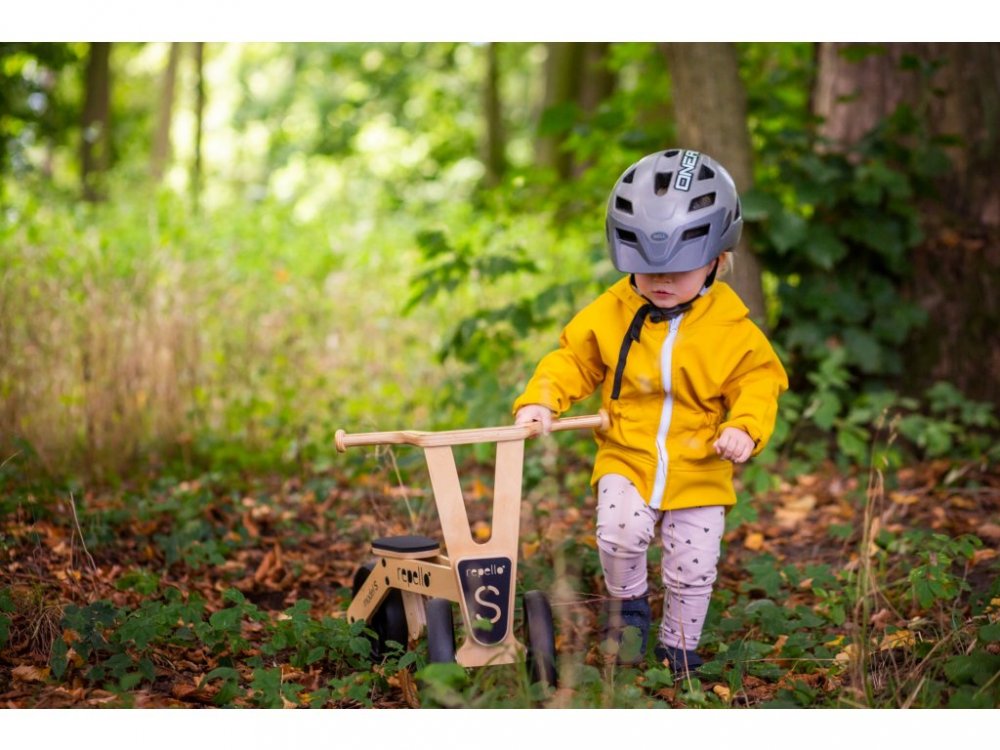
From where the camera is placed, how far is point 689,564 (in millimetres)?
3670

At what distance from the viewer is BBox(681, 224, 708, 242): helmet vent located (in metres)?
3.50

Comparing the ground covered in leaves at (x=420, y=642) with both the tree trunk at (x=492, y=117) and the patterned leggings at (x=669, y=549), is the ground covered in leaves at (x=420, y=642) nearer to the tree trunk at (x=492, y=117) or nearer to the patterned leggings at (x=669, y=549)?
the patterned leggings at (x=669, y=549)

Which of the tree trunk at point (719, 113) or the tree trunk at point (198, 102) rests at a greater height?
the tree trunk at point (198, 102)

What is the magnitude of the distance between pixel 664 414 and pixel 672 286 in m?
0.42

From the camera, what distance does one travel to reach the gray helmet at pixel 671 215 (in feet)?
11.5

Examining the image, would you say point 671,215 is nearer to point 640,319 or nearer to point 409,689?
point 640,319

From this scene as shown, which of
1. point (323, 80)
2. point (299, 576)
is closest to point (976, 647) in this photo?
point (299, 576)

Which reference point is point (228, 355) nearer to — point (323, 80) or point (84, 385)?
point (84, 385)

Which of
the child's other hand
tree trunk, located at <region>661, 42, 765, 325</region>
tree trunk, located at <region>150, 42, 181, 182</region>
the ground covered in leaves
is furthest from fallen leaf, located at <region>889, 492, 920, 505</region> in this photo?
tree trunk, located at <region>150, 42, 181, 182</region>

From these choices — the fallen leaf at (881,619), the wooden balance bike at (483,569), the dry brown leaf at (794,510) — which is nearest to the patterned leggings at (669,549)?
the wooden balance bike at (483,569)

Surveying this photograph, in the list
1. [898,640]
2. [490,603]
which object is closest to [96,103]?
[490,603]

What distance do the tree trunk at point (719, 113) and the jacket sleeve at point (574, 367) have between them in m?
Result: 2.72

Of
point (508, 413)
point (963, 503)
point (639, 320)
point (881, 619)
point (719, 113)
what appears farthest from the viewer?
point (719, 113)

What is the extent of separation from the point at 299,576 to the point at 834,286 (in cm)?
353
